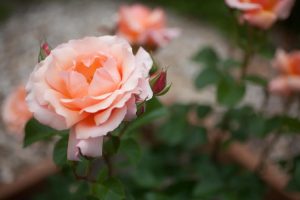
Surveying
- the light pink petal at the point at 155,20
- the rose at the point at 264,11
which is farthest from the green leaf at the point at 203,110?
the rose at the point at 264,11

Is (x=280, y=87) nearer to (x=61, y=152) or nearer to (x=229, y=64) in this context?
(x=229, y=64)

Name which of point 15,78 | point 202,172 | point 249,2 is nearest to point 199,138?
point 202,172

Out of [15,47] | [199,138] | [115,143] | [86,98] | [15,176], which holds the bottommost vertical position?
[15,176]

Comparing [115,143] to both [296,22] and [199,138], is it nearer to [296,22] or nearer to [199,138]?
[199,138]

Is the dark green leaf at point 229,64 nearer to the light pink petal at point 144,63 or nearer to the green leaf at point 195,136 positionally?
the green leaf at point 195,136

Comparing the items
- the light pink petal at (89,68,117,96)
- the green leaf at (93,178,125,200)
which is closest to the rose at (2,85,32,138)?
the green leaf at (93,178,125,200)
